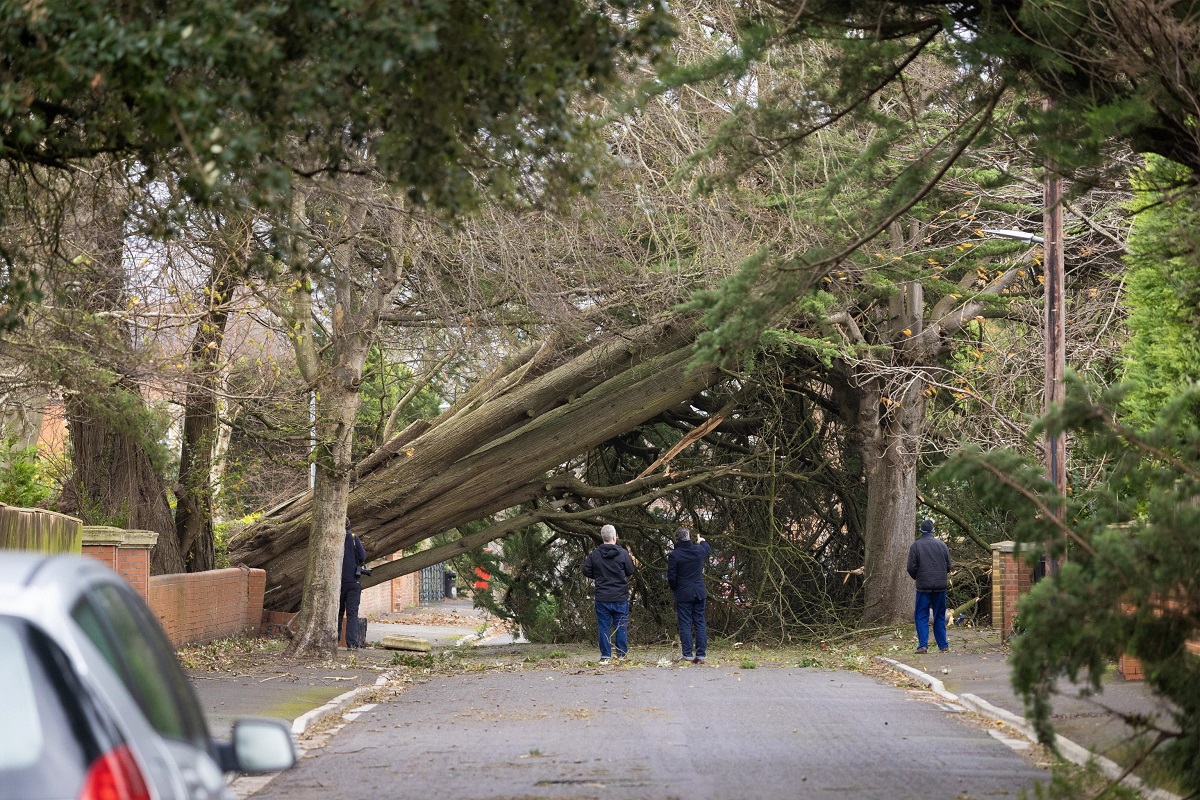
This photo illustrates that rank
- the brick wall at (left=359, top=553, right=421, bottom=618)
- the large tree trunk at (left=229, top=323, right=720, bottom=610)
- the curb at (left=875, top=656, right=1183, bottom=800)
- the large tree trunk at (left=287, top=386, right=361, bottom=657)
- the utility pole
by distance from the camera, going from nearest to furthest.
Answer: the curb at (left=875, top=656, right=1183, bottom=800)
the utility pole
the large tree trunk at (left=287, top=386, right=361, bottom=657)
the large tree trunk at (left=229, top=323, right=720, bottom=610)
the brick wall at (left=359, top=553, right=421, bottom=618)

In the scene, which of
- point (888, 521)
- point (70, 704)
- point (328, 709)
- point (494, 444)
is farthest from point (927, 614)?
point (70, 704)

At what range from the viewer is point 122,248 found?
Result: 44.7 feet

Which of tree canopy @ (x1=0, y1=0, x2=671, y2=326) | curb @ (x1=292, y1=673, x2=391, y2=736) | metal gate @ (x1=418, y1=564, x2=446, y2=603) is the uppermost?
tree canopy @ (x1=0, y1=0, x2=671, y2=326)

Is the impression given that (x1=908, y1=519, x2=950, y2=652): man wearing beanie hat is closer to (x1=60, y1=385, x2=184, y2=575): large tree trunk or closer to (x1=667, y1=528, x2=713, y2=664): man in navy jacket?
(x1=667, y1=528, x2=713, y2=664): man in navy jacket

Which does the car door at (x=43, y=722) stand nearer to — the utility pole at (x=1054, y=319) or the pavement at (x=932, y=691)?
the pavement at (x=932, y=691)

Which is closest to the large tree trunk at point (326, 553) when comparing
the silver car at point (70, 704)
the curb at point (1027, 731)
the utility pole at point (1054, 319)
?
the curb at point (1027, 731)

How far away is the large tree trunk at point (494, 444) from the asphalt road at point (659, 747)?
6.83 meters

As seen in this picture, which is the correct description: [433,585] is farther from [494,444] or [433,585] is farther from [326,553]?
[326,553]

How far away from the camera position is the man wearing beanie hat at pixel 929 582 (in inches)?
788

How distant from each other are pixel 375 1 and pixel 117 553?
444 inches

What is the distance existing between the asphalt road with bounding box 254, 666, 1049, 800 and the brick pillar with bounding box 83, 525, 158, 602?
3.52m

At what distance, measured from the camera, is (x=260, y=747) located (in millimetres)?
3885

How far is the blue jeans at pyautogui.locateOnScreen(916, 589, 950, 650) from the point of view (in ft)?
66.2

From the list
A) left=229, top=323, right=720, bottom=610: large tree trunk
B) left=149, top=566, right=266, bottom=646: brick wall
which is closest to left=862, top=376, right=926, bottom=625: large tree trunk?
left=229, top=323, right=720, bottom=610: large tree trunk
